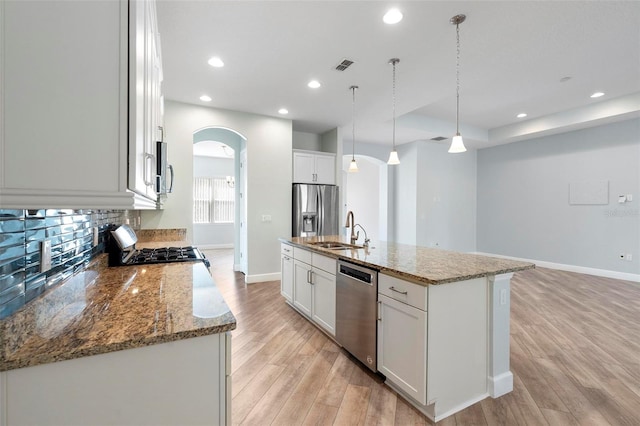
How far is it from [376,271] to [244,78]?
288 cm

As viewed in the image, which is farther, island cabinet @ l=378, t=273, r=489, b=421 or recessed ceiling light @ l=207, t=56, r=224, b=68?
recessed ceiling light @ l=207, t=56, r=224, b=68

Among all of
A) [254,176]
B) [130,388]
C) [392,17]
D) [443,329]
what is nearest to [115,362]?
[130,388]

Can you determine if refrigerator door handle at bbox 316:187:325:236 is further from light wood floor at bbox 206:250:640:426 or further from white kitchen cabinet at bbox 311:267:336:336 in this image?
white kitchen cabinet at bbox 311:267:336:336

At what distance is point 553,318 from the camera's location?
329 centimetres

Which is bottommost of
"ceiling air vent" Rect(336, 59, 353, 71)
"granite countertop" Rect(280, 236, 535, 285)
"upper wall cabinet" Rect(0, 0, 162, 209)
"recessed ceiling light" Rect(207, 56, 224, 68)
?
"granite countertop" Rect(280, 236, 535, 285)

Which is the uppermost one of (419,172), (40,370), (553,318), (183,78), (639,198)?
(183,78)

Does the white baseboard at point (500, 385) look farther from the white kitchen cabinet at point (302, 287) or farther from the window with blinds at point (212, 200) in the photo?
the window with blinds at point (212, 200)

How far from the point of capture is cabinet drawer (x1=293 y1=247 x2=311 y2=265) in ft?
9.71

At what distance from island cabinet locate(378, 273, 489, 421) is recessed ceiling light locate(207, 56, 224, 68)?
2.80 metres

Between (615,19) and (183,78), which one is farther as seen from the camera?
(183,78)

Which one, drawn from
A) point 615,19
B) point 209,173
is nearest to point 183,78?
point 615,19

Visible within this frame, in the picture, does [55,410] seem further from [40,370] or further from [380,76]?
[380,76]

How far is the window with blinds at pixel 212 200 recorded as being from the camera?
348 inches

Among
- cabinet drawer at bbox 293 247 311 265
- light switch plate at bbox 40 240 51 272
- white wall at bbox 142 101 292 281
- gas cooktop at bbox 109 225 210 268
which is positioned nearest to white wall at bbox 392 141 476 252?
white wall at bbox 142 101 292 281
